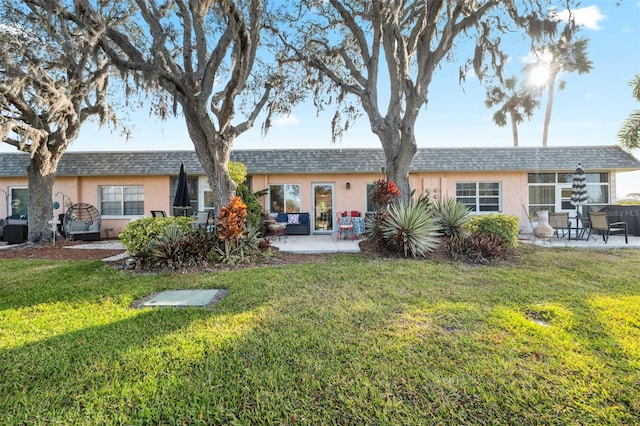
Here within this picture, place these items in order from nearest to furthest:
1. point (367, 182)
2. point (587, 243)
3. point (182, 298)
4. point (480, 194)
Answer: point (182, 298) < point (587, 243) < point (367, 182) < point (480, 194)

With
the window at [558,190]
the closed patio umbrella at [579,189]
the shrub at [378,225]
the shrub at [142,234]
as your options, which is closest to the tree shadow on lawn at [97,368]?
the shrub at [142,234]

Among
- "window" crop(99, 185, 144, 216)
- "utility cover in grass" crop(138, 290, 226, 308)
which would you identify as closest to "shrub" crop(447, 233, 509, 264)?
"utility cover in grass" crop(138, 290, 226, 308)

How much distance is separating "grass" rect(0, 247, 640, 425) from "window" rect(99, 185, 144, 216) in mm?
9503

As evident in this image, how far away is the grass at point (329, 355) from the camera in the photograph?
214 cm

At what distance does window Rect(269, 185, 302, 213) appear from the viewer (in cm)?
1392

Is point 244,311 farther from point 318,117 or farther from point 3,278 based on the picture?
point 318,117

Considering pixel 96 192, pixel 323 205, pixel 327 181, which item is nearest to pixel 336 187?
pixel 327 181

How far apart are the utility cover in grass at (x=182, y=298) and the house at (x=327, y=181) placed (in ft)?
28.7

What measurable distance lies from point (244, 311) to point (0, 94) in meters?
10.0

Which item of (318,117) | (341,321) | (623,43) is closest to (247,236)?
(341,321)

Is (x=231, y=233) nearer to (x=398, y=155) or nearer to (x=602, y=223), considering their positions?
(x=398, y=155)

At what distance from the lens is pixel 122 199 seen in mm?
13805

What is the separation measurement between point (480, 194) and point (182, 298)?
44.2 ft

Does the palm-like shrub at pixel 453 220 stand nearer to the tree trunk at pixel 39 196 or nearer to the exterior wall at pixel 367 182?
the exterior wall at pixel 367 182
